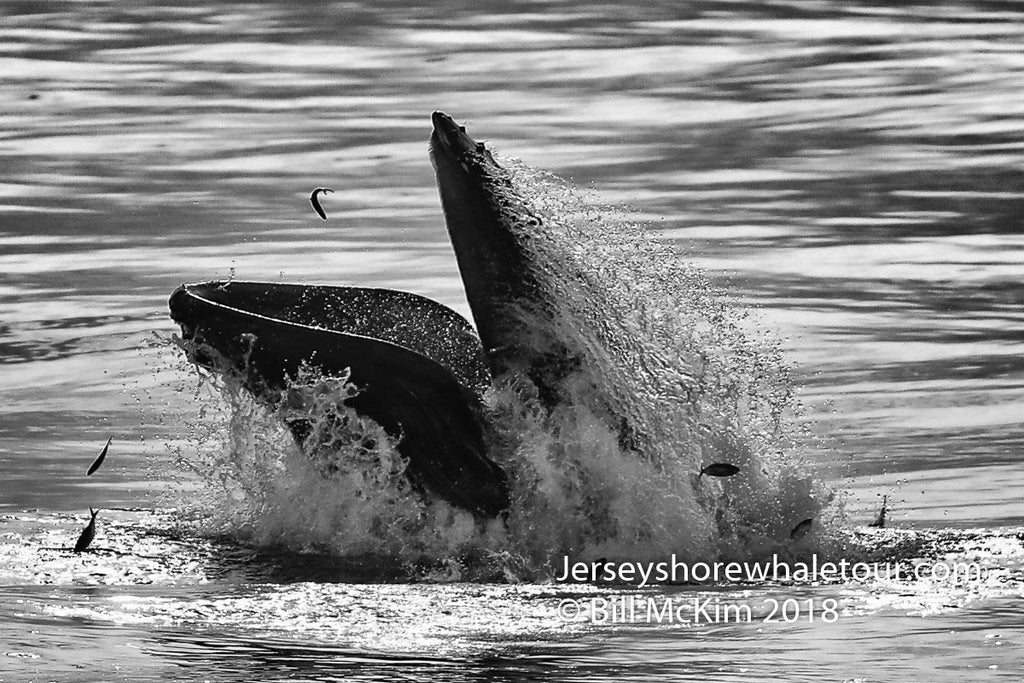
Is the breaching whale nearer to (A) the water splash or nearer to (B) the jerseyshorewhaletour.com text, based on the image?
(A) the water splash

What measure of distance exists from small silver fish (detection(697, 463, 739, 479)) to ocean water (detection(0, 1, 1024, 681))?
0.25ft

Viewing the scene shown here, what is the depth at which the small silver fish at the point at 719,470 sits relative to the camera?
9.50 meters

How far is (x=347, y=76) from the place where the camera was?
2436 cm

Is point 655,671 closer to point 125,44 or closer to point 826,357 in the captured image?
point 826,357

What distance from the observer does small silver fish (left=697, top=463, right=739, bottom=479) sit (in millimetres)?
9500

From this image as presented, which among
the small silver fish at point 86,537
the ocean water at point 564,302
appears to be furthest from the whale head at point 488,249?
the small silver fish at point 86,537

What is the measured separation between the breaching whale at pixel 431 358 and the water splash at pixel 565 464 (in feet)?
0.20

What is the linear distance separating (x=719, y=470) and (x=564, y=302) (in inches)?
39.6

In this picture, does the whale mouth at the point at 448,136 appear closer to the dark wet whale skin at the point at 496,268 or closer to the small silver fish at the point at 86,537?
the dark wet whale skin at the point at 496,268

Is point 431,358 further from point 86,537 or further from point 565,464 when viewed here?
point 86,537

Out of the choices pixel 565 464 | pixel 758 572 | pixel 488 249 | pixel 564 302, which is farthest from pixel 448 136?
pixel 758 572

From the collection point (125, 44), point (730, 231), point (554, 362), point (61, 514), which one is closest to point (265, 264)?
point (730, 231)

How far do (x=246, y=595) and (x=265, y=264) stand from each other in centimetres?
797

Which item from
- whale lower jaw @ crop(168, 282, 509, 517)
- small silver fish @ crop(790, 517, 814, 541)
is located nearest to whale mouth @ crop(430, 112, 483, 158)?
whale lower jaw @ crop(168, 282, 509, 517)
